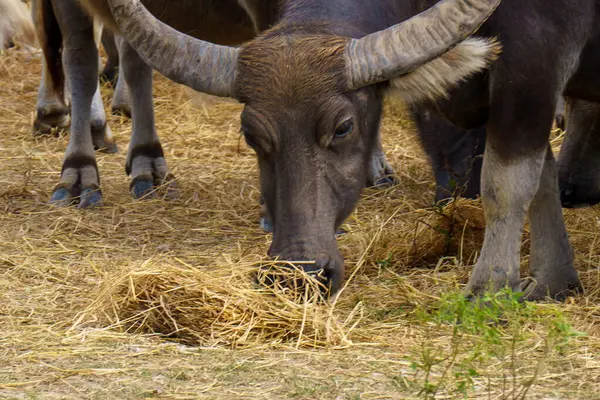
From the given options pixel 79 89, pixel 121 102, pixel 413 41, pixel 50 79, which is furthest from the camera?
pixel 121 102

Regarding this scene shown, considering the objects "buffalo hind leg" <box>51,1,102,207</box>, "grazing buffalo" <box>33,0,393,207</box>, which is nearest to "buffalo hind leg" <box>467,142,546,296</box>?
"grazing buffalo" <box>33,0,393,207</box>

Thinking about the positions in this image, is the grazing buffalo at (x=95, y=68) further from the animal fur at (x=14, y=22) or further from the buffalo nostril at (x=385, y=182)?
the animal fur at (x=14, y=22)

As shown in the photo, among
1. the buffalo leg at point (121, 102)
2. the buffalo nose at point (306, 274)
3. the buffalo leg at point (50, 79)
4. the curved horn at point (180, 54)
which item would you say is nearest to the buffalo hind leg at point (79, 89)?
the buffalo leg at point (50, 79)

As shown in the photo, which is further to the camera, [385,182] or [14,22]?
[14,22]

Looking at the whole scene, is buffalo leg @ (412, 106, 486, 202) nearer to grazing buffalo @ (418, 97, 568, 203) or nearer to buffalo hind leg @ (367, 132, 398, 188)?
grazing buffalo @ (418, 97, 568, 203)

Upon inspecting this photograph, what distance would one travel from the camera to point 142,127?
7012mm

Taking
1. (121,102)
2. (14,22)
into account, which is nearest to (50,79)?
(14,22)

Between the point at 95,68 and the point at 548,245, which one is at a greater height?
the point at 95,68

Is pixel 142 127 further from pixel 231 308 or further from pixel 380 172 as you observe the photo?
pixel 231 308

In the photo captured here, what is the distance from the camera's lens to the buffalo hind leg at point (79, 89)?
6.66 metres

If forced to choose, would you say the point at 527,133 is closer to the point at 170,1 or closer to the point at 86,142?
the point at 170,1

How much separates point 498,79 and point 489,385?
52.2 inches

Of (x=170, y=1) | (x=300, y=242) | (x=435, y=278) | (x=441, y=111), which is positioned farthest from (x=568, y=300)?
(x=170, y=1)

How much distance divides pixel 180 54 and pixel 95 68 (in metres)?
2.54
